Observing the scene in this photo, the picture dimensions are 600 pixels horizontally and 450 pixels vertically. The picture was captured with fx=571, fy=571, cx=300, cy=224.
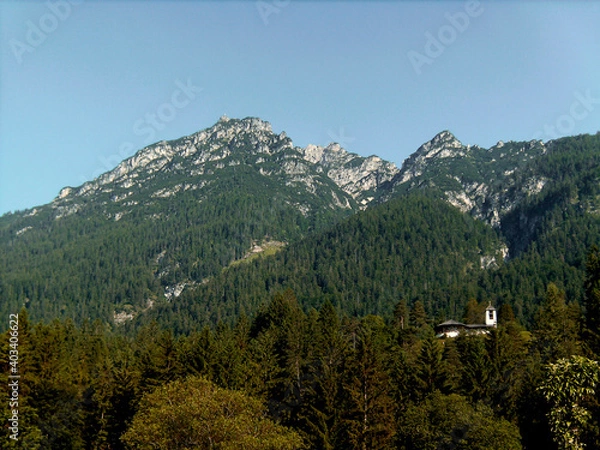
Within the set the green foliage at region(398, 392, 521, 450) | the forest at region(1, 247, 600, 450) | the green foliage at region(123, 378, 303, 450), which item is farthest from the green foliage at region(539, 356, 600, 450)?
the green foliage at region(398, 392, 521, 450)

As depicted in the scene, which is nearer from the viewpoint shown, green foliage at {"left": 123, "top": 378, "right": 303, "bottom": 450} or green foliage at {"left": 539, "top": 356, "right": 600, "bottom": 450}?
green foliage at {"left": 539, "top": 356, "right": 600, "bottom": 450}

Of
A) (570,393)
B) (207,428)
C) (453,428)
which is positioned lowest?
(453,428)

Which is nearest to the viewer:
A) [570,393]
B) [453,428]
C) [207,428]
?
[570,393]

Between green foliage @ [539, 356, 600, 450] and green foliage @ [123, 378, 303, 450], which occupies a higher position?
green foliage @ [539, 356, 600, 450]

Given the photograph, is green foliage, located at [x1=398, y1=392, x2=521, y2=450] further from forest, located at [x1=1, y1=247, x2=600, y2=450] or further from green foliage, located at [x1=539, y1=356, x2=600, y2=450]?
green foliage, located at [x1=539, y1=356, x2=600, y2=450]

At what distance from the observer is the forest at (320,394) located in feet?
137

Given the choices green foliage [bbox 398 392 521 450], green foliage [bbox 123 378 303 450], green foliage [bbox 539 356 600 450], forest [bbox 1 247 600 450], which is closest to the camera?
green foliage [bbox 539 356 600 450]

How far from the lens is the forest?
137 ft

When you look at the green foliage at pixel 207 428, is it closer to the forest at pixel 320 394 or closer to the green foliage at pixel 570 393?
the forest at pixel 320 394

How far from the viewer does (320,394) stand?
60.9m

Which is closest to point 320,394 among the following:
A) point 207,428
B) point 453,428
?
point 453,428

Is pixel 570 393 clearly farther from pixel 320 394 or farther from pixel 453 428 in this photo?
pixel 320 394

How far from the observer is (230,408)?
45.2m

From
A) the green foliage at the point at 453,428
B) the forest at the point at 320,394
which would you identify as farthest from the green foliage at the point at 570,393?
the green foliage at the point at 453,428
